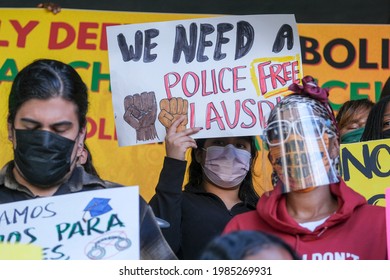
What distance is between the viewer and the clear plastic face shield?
3238 mm

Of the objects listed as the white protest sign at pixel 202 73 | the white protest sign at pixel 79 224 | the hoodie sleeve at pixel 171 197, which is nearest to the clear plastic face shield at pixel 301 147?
the white protest sign at pixel 79 224

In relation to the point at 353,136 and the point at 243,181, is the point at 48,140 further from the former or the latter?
the point at 353,136

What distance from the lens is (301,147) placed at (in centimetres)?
325

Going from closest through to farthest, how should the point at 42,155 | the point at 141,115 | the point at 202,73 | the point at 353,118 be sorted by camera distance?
the point at 42,155 → the point at 141,115 → the point at 202,73 → the point at 353,118

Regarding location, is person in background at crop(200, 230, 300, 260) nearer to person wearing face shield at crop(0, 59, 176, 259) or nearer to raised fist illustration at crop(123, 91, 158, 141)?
person wearing face shield at crop(0, 59, 176, 259)

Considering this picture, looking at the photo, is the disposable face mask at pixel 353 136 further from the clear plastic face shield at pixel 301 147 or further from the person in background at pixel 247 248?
the person in background at pixel 247 248

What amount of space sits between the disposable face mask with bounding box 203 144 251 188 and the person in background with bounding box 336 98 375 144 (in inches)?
39.1

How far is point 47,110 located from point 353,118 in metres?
2.22

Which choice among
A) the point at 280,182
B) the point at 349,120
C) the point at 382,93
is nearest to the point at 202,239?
the point at 280,182

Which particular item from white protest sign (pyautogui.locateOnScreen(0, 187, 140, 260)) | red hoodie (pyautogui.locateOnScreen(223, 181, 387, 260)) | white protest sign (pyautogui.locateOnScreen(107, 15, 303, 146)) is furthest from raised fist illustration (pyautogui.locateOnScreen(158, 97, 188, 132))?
red hoodie (pyautogui.locateOnScreen(223, 181, 387, 260))

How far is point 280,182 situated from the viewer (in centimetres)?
336

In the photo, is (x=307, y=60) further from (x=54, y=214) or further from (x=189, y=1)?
(x=54, y=214)

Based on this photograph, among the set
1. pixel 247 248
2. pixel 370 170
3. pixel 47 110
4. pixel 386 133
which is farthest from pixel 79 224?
pixel 386 133

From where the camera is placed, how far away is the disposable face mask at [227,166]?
4.27 metres
